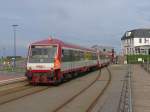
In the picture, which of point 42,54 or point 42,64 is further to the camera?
point 42,54

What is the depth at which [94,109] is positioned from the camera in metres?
16.0

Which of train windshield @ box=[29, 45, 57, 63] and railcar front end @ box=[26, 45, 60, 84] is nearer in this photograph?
railcar front end @ box=[26, 45, 60, 84]

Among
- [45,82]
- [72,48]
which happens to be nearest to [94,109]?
[45,82]

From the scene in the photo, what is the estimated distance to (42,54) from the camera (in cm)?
2814

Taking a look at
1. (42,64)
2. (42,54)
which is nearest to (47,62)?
(42,64)

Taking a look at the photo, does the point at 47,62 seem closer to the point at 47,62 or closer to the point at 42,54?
the point at 47,62

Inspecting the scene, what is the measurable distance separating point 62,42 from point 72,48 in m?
3.77

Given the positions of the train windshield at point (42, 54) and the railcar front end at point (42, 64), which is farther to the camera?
the train windshield at point (42, 54)

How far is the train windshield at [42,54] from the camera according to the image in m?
27.8

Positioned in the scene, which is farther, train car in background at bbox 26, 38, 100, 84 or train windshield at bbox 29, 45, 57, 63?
train windshield at bbox 29, 45, 57, 63

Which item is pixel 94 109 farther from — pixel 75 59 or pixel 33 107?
pixel 75 59

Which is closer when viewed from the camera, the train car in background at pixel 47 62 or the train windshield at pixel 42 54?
the train car in background at pixel 47 62

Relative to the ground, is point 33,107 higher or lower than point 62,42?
lower

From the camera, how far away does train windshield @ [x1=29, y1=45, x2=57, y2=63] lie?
91.2ft
